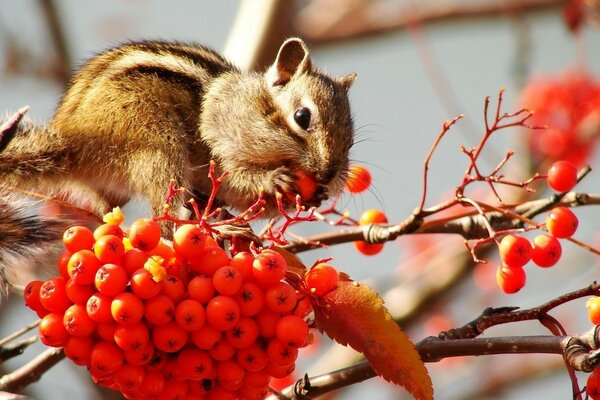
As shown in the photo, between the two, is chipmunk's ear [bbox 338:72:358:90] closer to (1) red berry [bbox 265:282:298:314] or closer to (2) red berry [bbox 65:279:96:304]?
(1) red berry [bbox 265:282:298:314]

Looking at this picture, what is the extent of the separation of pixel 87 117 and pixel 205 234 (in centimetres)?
173

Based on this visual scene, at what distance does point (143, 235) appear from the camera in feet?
7.51

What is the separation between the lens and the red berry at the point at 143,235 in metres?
2.29

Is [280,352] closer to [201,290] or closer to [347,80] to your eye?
[201,290]

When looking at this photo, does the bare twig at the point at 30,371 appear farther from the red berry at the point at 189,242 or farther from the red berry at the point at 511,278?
the red berry at the point at 511,278

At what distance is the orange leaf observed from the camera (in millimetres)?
2469

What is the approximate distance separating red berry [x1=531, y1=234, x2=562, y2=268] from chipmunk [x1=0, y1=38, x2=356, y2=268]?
1.12 m


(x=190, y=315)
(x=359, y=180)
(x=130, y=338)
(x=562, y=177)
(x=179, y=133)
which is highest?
(x=562, y=177)

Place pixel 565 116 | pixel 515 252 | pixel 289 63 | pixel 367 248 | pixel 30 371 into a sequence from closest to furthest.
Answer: pixel 515 252 < pixel 30 371 < pixel 367 248 < pixel 289 63 < pixel 565 116

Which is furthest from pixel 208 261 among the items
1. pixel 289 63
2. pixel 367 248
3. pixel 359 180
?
pixel 289 63

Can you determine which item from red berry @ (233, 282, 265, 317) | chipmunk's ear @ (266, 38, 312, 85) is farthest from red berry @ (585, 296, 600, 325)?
chipmunk's ear @ (266, 38, 312, 85)

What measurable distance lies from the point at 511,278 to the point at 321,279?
0.71 metres

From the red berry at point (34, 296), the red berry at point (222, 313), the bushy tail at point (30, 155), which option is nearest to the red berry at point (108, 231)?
the red berry at point (34, 296)

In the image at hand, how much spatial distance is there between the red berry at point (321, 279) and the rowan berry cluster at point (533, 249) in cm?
63
